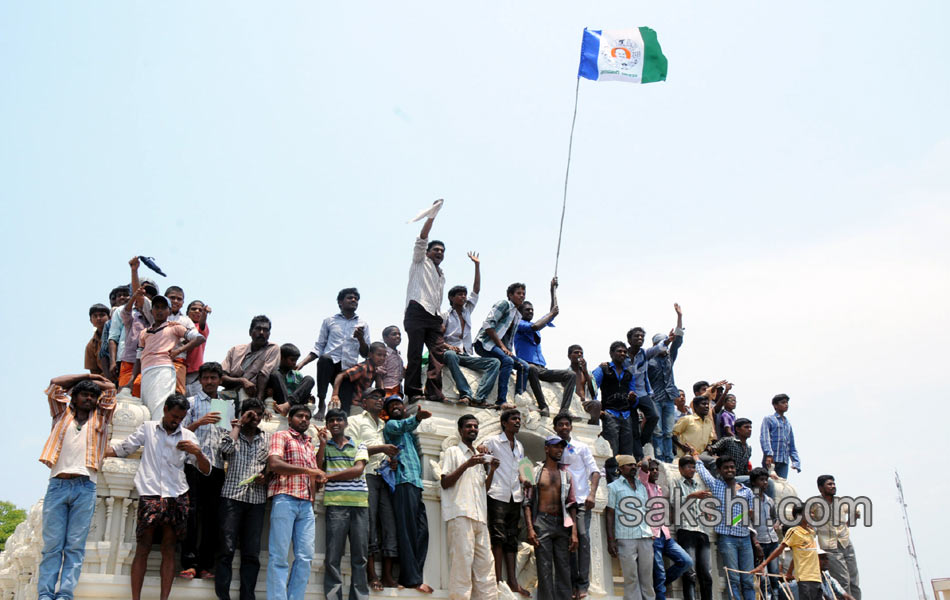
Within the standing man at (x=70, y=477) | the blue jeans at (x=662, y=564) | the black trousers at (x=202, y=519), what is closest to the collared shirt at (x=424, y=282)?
the black trousers at (x=202, y=519)

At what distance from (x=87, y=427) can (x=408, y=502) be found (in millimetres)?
3528

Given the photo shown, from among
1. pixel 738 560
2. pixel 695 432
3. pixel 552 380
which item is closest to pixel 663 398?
pixel 695 432

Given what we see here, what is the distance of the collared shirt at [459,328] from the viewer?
1271 centimetres

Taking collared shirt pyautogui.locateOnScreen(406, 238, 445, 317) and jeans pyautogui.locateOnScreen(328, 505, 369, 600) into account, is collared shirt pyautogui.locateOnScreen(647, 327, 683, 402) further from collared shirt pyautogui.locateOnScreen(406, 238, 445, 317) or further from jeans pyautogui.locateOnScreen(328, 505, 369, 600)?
jeans pyautogui.locateOnScreen(328, 505, 369, 600)

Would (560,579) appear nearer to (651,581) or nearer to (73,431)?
(651,581)

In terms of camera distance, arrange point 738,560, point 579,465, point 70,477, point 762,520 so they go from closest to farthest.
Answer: point 70,477, point 579,465, point 738,560, point 762,520

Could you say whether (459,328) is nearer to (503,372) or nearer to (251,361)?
(503,372)

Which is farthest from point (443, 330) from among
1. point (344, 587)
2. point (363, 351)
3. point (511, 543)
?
point (344, 587)

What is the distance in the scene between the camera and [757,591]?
12.5 metres

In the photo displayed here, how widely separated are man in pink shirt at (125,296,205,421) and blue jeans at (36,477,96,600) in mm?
1829

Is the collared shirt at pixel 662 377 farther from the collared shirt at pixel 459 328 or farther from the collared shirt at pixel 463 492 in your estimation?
the collared shirt at pixel 463 492

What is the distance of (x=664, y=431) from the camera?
553 inches

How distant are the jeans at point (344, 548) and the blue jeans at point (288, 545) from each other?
1.21 feet

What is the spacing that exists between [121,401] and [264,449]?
71.0 inches
